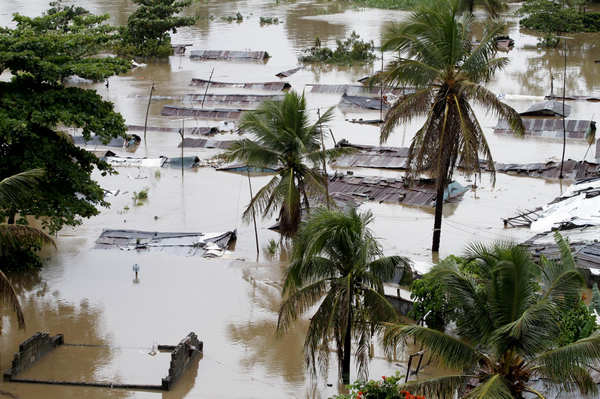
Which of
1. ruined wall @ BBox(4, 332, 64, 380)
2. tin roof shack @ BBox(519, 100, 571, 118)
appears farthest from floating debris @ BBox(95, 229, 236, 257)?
tin roof shack @ BBox(519, 100, 571, 118)

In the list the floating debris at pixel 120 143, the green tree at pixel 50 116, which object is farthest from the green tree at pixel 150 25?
the green tree at pixel 50 116

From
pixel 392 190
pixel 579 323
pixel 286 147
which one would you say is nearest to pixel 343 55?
pixel 392 190

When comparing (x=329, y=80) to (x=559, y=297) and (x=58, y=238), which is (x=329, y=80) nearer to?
(x=58, y=238)

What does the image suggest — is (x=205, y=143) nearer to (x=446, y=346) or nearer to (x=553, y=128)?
(x=553, y=128)

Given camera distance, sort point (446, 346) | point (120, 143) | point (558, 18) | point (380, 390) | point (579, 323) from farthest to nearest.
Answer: point (558, 18) → point (120, 143) → point (579, 323) → point (380, 390) → point (446, 346)

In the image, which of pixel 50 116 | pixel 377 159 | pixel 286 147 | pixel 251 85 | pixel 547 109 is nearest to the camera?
pixel 50 116
